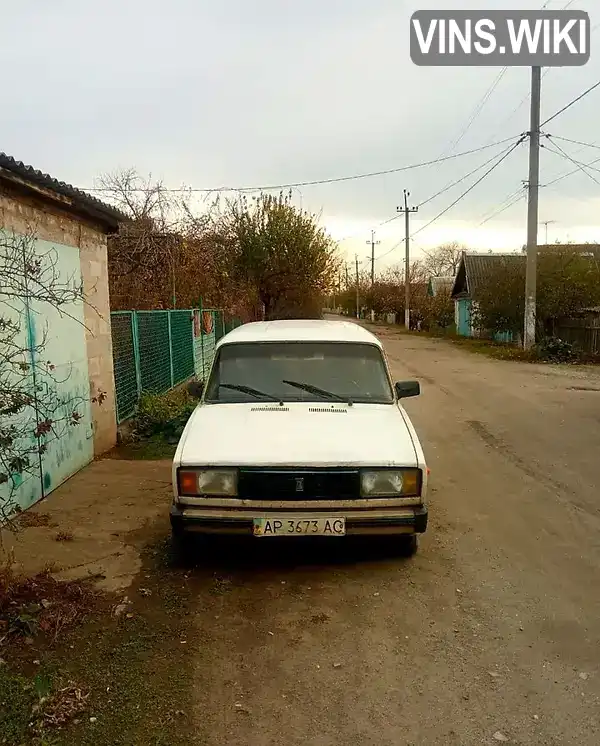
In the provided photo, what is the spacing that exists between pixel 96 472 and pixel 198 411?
2679 millimetres

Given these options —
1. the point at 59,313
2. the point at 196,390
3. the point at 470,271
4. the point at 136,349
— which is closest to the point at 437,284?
the point at 470,271

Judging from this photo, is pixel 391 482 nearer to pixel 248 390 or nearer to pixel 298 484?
pixel 298 484

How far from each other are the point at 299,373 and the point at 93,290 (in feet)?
11.6

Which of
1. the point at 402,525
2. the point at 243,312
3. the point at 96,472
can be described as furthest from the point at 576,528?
the point at 243,312

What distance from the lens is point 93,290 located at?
7781 millimetres

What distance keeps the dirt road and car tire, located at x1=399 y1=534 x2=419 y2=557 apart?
91 millimetres

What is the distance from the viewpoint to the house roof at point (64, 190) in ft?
17.0

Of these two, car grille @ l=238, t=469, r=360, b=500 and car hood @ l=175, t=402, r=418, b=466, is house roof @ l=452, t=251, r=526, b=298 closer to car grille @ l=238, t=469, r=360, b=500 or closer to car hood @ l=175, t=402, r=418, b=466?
car hood @ l=175, t=402, r=418, b=466

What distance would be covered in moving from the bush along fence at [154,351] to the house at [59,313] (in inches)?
30.1

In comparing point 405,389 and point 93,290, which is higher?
point 93,290

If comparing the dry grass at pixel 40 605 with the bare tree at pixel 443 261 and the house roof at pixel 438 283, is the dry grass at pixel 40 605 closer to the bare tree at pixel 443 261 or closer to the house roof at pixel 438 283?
the house roof at pixel 438 283


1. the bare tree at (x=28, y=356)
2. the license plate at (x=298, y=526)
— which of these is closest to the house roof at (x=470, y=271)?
the bare tree at (x=28, y=356)

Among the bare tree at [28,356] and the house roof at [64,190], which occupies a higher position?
the house roof at [64,190]

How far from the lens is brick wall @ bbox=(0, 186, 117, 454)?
21.0 ft
